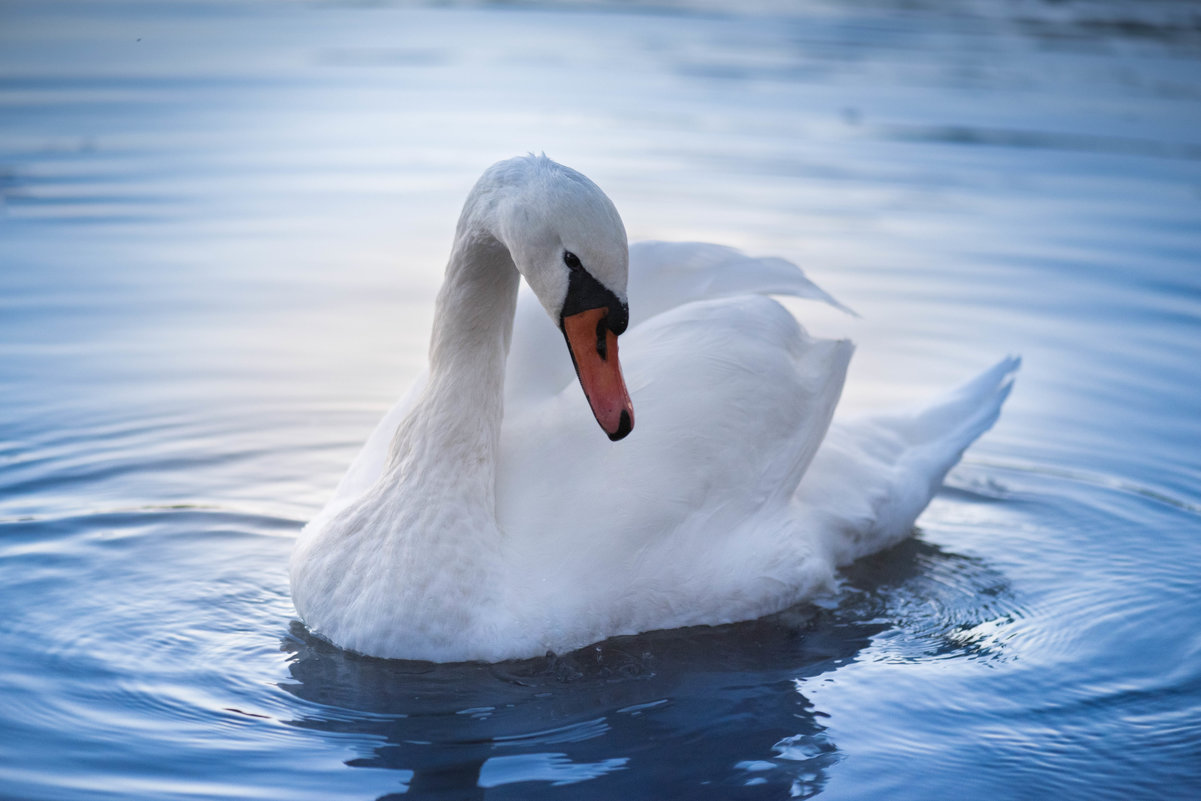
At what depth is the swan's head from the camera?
4.66 m

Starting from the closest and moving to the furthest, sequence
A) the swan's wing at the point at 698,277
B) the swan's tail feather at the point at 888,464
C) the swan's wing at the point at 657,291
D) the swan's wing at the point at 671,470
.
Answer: the swan's wing at the point at 671,470, the swan's wing at the point at 657,291, the swan's wing at the point at 698,277, the swan's tail feather at the point at 888,464

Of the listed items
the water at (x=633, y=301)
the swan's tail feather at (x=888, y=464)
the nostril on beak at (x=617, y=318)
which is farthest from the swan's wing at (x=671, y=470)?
the nostril on beak at (x=617, y=318)

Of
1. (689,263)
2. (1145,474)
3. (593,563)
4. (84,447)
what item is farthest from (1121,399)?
(84,447)

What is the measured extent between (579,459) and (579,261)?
1024mm

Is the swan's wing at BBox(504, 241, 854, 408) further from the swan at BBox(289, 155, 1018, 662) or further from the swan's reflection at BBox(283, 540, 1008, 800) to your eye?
the swan's reflection at BBox(283, 540, 1008, 800)

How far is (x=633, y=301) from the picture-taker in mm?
6207

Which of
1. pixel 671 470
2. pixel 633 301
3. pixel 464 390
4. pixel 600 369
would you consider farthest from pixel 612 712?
pixel 633 301

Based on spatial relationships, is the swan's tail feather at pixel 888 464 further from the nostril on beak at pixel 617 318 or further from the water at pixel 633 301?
the nostril on beak at pixel 617 318

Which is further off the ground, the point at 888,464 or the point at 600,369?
the point at 600,369

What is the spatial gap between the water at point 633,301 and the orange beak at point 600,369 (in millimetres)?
968

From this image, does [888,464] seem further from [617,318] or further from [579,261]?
[579,261]

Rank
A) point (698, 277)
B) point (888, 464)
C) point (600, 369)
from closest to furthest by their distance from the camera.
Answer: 1. point (600, 369)
2. point (698, 277)
3. point (888, 464)

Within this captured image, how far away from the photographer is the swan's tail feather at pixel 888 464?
20.9ft

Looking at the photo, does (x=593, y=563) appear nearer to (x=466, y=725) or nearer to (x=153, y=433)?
(x=466, y=725)
